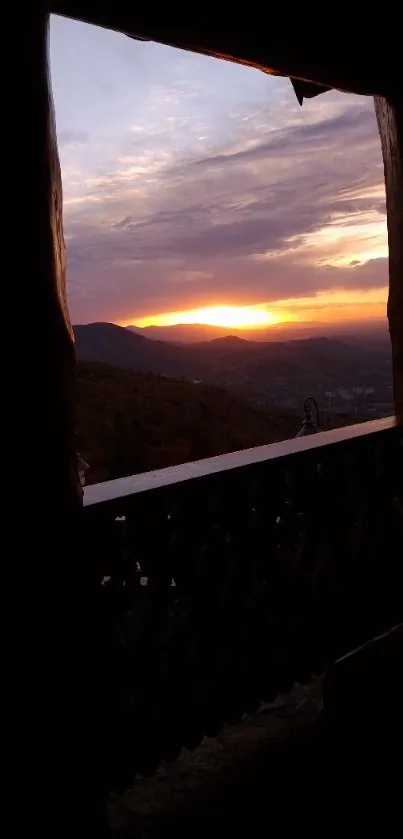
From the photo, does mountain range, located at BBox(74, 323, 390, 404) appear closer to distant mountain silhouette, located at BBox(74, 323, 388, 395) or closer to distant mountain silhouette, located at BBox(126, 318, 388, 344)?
distant mountain silhouette, located at BBox(74, 323, 388, 395)

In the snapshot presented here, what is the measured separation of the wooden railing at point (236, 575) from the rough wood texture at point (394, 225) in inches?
16.6

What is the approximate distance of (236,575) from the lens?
10.4 feet

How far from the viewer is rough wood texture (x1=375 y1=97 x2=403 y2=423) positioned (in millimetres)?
4035

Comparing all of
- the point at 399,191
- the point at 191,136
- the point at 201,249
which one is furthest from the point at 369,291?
the point at 399,191

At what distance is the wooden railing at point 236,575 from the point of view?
2744mm

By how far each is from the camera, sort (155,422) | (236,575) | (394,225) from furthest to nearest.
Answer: (155,422) → (394,225) → (236,575)

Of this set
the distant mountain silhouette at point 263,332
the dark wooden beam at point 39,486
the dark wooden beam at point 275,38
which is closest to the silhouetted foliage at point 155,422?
the distant mountain silhouette at point 263,332

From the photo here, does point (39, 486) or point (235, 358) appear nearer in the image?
point (39, 486)

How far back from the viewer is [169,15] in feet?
9.04

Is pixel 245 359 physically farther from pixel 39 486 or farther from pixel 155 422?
pixel 39 486

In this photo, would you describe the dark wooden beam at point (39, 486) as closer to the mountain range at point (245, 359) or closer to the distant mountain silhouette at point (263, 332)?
the mountain range at point (245, 359)

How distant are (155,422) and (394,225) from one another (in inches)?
829

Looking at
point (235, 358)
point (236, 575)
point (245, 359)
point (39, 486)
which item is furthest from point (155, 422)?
point (39, 486)

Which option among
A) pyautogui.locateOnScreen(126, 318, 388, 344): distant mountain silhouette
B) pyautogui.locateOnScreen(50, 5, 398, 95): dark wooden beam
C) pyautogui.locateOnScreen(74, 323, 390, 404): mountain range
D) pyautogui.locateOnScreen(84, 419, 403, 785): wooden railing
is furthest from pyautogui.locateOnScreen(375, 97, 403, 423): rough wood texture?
pyautogui.locateOnScreen(126, 318, 388, 344): distant mountain silhouette
